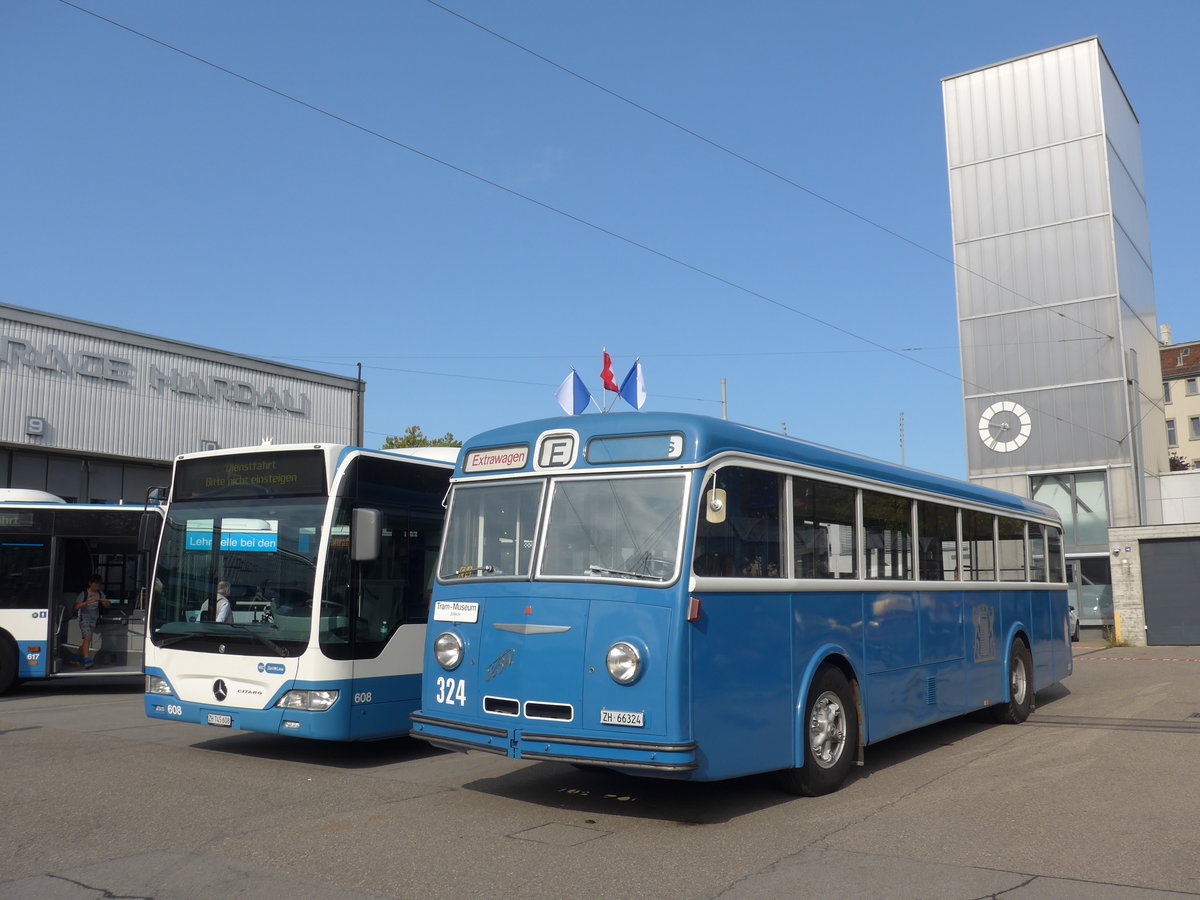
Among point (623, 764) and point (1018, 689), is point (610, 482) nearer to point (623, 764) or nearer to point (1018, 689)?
point (623, 764)

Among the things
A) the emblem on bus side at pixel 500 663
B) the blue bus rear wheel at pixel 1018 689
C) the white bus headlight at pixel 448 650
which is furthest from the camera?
the blue bus rear wheel at pixel 1018 689

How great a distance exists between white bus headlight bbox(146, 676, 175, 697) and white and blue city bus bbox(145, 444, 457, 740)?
17 millimetres

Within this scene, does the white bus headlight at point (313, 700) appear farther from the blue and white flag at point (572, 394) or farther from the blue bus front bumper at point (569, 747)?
the blue and white flag at point (572, 394)

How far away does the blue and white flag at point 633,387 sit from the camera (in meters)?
22.5

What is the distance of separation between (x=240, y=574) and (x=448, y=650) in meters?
3.09

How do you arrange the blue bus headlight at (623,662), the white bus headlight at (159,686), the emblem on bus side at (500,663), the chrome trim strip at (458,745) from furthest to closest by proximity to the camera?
the white bus headlight at (159,686)
the emblem on bus side at (500,663)
the chrome trim strip at (458,745)
the blue bus headlight at (623,662)

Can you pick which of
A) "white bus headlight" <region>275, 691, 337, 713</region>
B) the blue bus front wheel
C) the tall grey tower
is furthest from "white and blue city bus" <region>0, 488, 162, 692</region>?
the tall grey tower

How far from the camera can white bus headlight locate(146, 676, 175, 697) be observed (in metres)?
10.1

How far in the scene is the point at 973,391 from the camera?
124 feet

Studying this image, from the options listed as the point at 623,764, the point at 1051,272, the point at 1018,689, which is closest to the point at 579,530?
the point at 623,764

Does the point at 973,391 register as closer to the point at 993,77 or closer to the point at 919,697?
the point at 993,77

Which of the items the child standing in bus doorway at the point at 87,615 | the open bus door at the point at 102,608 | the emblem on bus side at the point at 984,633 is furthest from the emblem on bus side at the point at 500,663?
the child standing in bus doorway at the point at 87,615

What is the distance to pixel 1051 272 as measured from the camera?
36.2 metres

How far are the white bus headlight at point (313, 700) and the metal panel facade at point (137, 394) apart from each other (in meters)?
22.0
